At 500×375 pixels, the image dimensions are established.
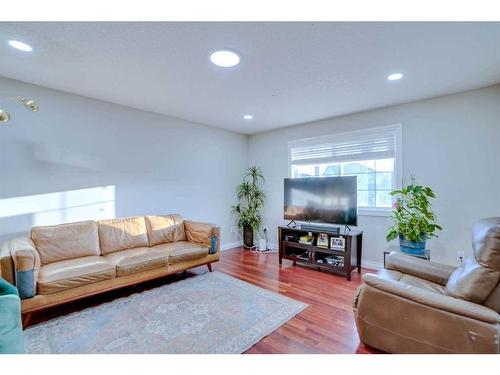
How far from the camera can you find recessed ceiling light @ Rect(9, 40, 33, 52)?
189cm

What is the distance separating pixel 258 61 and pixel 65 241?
2.78 meters

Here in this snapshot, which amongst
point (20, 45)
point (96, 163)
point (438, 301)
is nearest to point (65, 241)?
point (96, 163)

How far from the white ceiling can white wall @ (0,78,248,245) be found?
0.90ft

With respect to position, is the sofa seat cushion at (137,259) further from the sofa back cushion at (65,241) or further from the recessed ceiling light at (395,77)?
the recessed ceiling light at (395,77)

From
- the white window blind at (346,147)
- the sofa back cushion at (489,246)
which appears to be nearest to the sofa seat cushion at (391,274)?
the sofa back cushion at (489,246)

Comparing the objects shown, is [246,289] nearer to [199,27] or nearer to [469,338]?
[469,338]

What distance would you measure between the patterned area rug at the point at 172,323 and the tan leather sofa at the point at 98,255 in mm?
234

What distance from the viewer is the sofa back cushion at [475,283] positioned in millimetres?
1481

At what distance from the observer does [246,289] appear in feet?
9.11

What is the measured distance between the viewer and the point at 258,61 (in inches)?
84.4

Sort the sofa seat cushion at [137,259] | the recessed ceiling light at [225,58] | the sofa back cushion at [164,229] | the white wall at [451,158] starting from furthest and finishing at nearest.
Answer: the sofa back cushion at [164,229]
the white wall at [451,158]
the sofa seat cushion at [137,259]
the recessed ceiling light at [225,58]

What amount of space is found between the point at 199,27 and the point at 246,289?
260 cm

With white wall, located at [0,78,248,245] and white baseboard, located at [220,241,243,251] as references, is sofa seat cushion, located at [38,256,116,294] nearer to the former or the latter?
white wall, located at [0,78,248,245]
